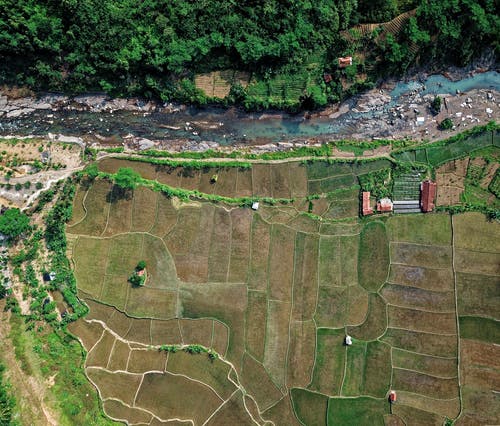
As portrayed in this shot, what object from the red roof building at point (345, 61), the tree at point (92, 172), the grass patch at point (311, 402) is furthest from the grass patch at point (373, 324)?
the tree at point (92, 172)

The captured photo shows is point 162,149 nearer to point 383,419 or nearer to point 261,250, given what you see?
point 261,250

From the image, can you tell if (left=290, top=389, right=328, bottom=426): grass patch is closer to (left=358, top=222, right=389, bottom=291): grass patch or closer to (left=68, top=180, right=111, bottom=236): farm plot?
(left=358, top=222, right=389, bottom=291): grass patch

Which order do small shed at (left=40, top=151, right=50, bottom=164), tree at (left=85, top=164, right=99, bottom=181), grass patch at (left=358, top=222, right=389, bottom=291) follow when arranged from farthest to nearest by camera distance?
small shed at (left=40, top=151, right=50, bottom=164)
tree at (left=85, top=164, right=99, bottom=181)
grass patch at (left=358, top=222, right=389, bottom=291)

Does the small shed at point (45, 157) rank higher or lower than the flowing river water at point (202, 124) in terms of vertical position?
lower

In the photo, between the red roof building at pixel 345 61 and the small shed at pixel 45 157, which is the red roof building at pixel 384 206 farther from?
the small shed at pixel 45 157

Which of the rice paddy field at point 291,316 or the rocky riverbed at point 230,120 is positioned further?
the rocky riverbed at point 230,120

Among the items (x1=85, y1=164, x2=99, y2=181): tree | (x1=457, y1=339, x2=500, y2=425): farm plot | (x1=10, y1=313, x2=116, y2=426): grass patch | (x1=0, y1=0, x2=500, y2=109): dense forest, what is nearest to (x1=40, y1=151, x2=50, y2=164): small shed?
(x1=85, y1=164, x2=99, y2=181): tree

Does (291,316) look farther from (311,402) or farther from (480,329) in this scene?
(480,329)
